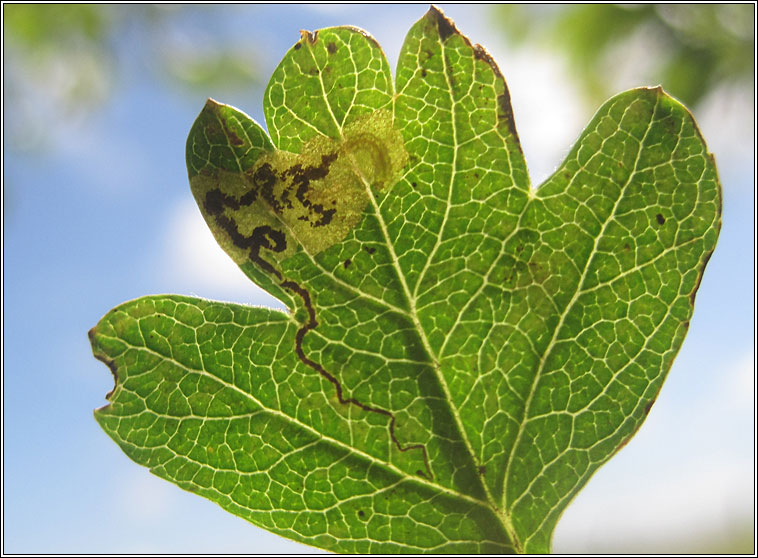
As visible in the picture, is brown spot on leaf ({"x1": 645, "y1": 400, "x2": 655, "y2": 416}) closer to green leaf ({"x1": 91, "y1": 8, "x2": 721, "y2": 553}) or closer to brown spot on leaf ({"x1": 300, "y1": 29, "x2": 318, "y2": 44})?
green leaf ({"x1": 91, "y1": 8, "x2": 721, "y2": 553})

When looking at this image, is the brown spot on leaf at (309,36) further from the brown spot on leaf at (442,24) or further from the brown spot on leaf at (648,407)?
the brown spot on leaf at (648,407)

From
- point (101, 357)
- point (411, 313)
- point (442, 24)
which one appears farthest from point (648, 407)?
point (101, 357)

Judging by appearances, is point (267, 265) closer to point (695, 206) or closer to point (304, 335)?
point (304, 335)

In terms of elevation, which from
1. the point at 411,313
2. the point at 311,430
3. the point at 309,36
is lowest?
the point at 311,430

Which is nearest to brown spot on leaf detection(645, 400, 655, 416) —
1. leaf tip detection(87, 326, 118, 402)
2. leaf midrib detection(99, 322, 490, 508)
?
leaf midrib detection(99, 322, 490, 508)

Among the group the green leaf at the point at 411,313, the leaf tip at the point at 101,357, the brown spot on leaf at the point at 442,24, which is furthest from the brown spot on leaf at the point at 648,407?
the leaf tip at the point at 101,357

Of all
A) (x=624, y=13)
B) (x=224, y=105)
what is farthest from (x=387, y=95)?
(x=624, y=13)

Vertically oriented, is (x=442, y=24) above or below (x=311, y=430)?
above

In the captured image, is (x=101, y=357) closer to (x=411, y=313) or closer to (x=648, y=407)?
(x=411, y=313)
